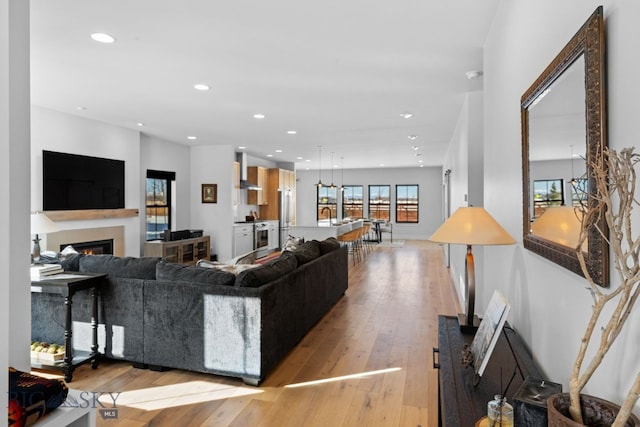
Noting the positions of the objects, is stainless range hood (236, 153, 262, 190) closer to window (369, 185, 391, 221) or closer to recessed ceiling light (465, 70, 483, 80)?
window (369, 185, 391, 221)

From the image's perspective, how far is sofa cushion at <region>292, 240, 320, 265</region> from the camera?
4.03 m

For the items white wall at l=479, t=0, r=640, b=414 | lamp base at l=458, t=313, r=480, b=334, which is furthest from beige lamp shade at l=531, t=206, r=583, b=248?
lamp base at l=458, t=313, r=480, b=334

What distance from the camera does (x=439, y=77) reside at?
13.3 ft

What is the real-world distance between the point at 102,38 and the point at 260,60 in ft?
4.35

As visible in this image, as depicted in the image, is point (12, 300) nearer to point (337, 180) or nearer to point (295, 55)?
point (295, 55)

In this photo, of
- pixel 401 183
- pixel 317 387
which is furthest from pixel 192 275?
pixel 401 183

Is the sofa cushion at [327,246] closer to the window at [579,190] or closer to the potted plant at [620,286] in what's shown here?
the window at [579,190]

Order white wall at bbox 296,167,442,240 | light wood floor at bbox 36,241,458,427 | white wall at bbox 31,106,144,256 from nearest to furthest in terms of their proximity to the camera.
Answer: light wood floor at bbox 36,241,458,427 < white wall at bbox 31,106,144,256 < white wall at bbox 296,167,442,240

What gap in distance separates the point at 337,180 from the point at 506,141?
41.7ft

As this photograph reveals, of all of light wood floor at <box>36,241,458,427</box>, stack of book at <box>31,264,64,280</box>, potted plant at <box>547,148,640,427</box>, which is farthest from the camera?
stack of book at <box>31,264,64,280</box>

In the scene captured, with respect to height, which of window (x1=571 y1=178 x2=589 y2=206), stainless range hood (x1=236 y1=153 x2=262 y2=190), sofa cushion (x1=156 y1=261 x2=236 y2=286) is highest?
stainless range hood (x1=236 y1=153 x2=262 y2=190)

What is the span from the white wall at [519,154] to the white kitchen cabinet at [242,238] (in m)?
6.60

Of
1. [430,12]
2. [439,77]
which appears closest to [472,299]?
[430,12]

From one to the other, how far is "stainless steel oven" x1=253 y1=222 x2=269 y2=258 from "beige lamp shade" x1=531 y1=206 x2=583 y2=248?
8267 millimetres
